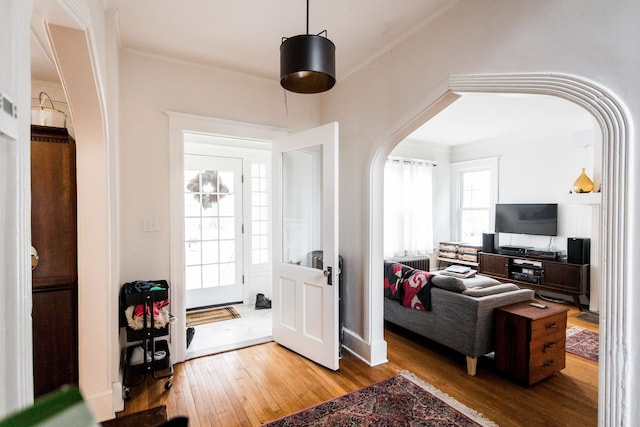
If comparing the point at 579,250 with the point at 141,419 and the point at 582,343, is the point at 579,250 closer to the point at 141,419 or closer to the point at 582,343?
the point at 582,343

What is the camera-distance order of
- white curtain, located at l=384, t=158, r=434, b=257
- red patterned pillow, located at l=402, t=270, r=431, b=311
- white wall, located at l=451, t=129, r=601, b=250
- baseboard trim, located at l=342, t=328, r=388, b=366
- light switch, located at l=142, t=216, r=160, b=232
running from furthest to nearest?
1. white curtain, located at l=384, t=158, r=434, b=257
2. white wall, located at l=451, t=129, r=601, b=250
3. red patterned pillow, located at l=402, t=270, r=431, b=311
4. baseboard trim, located at l=342, t=328, r=388, b=366
5. light switch, located at l=142, t=216, r=160, b=232

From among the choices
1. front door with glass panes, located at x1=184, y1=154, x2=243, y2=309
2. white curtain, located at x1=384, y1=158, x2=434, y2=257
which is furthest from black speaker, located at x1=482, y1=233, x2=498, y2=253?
front door with glass panes, located at x1=184, y1=154, x2=243, y2=309

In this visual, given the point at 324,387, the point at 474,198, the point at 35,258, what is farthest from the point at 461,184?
the point at 35,258

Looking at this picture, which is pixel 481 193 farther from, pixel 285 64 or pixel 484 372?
pixel 285 64

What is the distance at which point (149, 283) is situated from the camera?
2760 mm

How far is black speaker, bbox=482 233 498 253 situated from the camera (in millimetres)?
5883

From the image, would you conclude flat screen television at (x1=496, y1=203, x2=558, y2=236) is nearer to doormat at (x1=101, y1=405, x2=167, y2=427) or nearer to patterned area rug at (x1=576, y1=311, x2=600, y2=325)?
patterned area rug at (x1=576, y1=311, x2=600, y2=325)

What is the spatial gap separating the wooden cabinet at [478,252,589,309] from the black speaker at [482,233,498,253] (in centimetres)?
14

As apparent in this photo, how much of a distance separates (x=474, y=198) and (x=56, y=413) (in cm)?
716

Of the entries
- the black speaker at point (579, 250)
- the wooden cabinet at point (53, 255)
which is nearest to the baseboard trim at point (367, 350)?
the wooden cabinet at point (53, 255)

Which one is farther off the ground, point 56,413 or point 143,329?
point 56,413

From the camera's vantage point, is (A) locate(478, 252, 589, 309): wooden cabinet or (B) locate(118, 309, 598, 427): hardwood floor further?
(A) locate(478, 252, 589, 309): wooden cabinet

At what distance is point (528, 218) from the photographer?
5531mm

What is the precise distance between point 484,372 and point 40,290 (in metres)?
3.38
